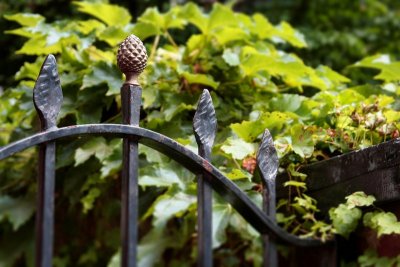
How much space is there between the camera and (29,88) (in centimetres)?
168

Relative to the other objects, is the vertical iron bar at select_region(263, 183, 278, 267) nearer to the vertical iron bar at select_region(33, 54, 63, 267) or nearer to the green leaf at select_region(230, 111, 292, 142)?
the green leaf at select_region(230, 111, 292, 142)

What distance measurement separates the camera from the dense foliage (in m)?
1.28

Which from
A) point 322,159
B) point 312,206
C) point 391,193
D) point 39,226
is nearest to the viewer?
point 39,226

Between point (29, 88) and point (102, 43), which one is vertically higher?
point (102, 43)

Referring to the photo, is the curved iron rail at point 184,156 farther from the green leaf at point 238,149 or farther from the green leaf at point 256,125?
the green leaf at point 256,125

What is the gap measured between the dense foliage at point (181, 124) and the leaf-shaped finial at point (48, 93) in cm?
43

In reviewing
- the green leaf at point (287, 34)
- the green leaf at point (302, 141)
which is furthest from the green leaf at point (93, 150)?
the green leaf at point (287, 34)

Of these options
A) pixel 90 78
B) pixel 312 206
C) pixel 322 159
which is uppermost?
pixel 90 78

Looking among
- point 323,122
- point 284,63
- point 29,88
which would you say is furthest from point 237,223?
point 29,88

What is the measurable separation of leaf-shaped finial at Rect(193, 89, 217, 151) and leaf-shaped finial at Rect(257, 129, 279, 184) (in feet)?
0.36

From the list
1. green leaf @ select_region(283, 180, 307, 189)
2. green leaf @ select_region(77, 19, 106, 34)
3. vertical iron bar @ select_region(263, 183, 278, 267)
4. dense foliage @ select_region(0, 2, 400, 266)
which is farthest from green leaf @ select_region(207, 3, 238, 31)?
vertical iron bar @ select_region(263, 183, 278, 267)

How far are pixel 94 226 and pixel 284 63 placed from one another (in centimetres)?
91

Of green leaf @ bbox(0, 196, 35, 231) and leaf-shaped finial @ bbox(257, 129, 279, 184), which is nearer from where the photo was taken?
leaf-shaped finial @ bbox(257, 129, 279, 184)

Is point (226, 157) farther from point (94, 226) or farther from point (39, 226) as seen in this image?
point (94, 226)
